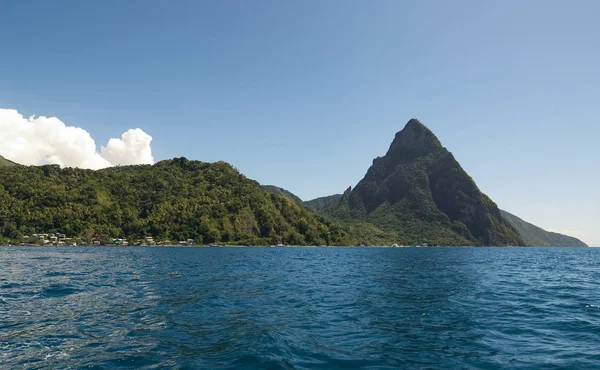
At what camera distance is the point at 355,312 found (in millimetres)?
25547

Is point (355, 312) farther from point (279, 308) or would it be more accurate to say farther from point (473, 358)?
point (473, 358)

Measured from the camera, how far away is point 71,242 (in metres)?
199

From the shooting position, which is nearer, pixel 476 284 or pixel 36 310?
pixel 36 310

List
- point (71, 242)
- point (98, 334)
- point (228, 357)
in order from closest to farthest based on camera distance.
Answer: point (228, 357) → point (98, 334) → point (71, 242)

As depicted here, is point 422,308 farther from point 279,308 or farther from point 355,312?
point 279,308

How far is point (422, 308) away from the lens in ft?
89.9

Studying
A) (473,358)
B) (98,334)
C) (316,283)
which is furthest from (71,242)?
(473,358)

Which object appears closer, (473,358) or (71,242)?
(473,358)

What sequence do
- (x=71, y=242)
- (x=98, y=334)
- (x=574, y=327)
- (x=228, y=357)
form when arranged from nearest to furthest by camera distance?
1. (x=228, y=357)
2. (x=98, y=334)
3. (x=574, y=327)
4. (x=71, y=242)

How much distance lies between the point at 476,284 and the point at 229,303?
104 feet

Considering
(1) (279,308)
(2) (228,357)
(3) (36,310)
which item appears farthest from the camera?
(1) (279,308)

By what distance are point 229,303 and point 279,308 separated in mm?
4451

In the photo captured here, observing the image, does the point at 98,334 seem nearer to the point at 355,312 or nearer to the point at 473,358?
the point at 355,312

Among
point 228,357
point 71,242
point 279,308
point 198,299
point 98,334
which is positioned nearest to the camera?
point 228,357
